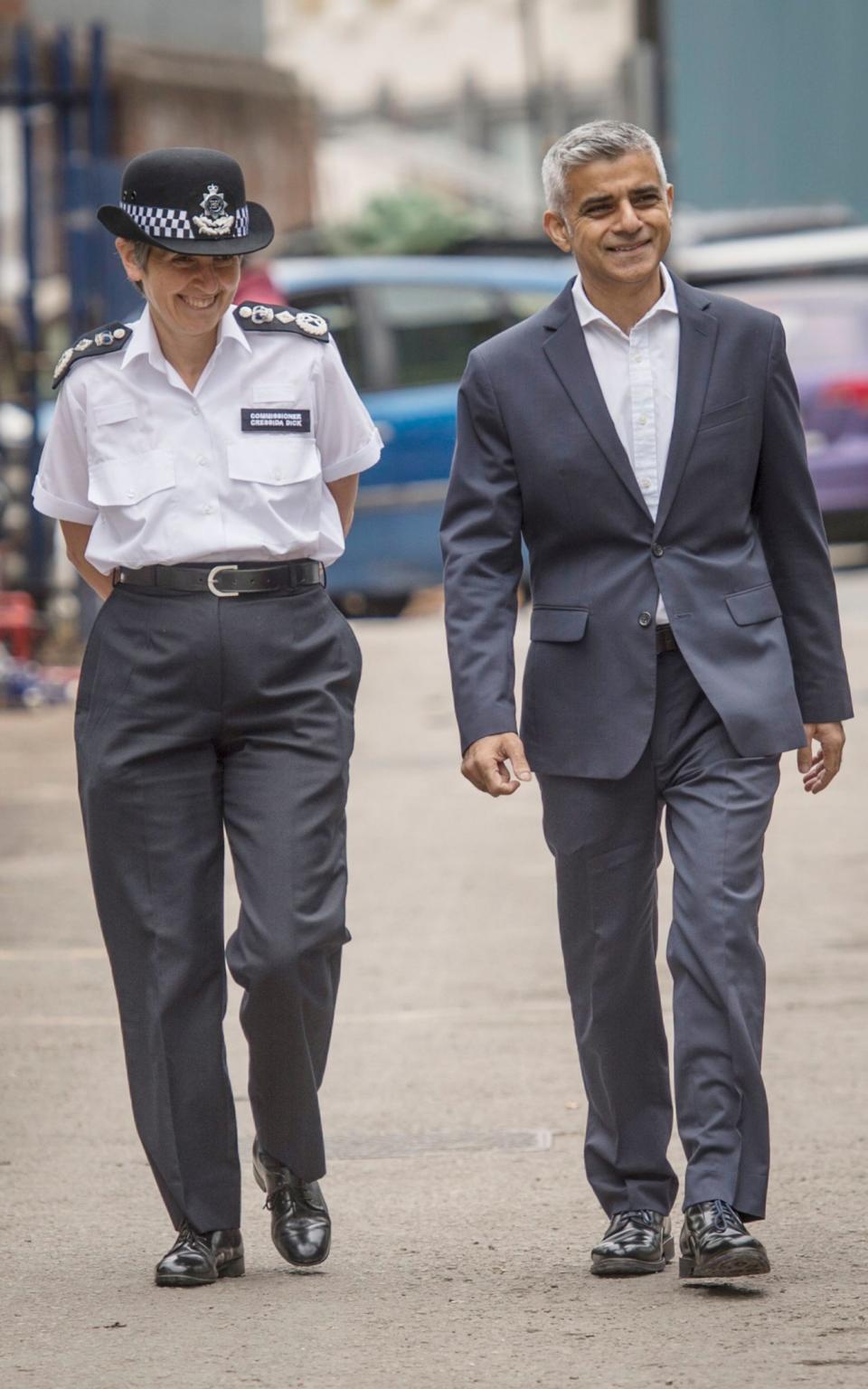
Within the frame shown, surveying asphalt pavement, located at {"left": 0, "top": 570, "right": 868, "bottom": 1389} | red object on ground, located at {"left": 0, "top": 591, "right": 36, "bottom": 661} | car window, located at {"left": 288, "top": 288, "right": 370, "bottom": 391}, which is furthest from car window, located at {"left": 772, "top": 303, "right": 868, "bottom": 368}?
asphalt pavement, located at {"left": 0, "top": 570, "right": 868, "bottom": 1389}

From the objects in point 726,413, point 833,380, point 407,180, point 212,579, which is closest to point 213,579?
point 212,579

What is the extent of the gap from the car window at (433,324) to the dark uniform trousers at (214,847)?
1068 cm

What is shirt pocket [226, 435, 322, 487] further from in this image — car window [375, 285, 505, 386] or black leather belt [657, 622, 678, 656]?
car window [375, 285, 505, 386]

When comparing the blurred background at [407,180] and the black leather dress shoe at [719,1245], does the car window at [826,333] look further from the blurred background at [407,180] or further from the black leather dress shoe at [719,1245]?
the black leather dress shoe at [719,1245]

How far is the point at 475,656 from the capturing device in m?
4.81

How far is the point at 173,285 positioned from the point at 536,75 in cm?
5231

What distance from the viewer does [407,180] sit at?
4994cm

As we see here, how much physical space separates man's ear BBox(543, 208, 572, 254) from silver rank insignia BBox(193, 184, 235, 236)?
0.57m

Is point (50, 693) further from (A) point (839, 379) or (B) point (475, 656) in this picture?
(B) point (475, 656)

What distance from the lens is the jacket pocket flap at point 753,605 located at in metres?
4.75

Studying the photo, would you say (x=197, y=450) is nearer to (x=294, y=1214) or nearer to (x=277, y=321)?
(x=277, y=321)

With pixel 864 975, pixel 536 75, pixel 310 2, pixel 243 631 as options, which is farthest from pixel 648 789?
pixel 310 2

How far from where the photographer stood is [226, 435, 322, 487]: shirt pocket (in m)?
4.75

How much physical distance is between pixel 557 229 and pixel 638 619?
730 millimetres
